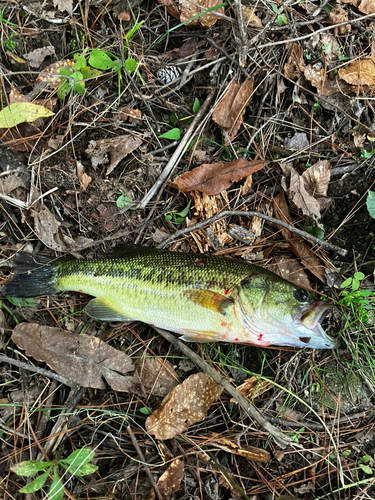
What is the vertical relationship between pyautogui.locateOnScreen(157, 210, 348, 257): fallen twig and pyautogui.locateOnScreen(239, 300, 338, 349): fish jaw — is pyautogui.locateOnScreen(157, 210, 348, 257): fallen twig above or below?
above

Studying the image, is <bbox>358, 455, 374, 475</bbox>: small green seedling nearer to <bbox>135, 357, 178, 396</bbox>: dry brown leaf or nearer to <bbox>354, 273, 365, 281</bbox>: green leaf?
<bbox>354, 273, 365, 281</bbox>: green leaf

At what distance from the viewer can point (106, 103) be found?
12.1 feet

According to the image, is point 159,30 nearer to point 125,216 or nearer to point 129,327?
point 125,216

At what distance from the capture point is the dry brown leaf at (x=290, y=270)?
371 centimetres

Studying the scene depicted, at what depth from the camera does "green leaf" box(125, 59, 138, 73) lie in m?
3.49

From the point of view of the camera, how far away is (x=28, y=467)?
9.40ft

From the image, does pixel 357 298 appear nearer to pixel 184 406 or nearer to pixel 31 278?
pixel 184 406

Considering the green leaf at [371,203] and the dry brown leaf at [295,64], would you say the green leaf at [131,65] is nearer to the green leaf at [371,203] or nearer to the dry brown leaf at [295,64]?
the dry brown leaf at [295,64]

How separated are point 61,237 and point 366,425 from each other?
12.4 ft

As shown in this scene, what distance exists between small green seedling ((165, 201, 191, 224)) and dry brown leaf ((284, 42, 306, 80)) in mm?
1895

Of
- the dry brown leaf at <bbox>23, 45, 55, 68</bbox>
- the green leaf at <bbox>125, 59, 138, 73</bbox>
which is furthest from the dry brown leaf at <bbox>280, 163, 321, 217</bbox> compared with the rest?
the dry brown leaf at <bbox>23, 45, 55, 68</bbox>

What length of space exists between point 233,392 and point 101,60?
3.71 metres

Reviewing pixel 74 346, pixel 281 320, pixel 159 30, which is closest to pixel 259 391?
pixel 281 320

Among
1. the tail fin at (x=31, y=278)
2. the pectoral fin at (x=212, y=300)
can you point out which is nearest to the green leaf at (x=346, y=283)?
the pectoral fin at (x=212, y=300)
